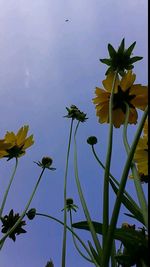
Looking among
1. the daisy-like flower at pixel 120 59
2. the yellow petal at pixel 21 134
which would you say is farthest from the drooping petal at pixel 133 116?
the yellow petal at pixel 21 134

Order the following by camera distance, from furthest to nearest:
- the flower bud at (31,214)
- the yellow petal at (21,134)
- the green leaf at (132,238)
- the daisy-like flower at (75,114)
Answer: the daisy-like flower at (75,114)
the flower bud at (31,214)
the yellow petal at (21,134)
the green leaf at (132,238)

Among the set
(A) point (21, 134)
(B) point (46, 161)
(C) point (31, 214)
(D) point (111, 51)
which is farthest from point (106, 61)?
(B) point (46, 161)

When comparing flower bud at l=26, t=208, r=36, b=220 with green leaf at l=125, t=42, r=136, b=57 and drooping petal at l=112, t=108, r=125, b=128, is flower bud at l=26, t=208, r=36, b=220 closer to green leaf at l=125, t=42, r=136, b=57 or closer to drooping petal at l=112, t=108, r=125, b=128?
drooping petal at l=112, t=108, r=125, b=128

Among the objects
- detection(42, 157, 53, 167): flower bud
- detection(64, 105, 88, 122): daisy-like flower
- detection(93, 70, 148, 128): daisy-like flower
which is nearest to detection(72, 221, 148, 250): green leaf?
detection(93, 70, 148, 128): daisy-like flower

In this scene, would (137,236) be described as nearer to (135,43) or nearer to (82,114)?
(135,43)

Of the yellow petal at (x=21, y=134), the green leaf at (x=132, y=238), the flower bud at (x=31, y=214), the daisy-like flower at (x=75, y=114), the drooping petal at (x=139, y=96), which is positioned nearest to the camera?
the green leaf at (x=132, y=238)

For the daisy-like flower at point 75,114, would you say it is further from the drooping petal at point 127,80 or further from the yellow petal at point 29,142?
the drooping petal at point 127,80

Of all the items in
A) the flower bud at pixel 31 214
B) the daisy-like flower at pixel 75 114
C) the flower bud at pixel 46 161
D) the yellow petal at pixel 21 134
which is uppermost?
the daisy-like flower at pixel 75 114

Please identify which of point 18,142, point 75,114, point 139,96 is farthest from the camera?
point 75,114

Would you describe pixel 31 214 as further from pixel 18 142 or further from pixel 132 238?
pixel 132 238

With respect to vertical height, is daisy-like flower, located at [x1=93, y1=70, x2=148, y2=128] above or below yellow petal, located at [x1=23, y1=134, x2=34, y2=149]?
below

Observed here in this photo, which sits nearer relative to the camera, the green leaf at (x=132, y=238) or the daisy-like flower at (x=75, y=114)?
the green leaf at (x=132, y=238)
